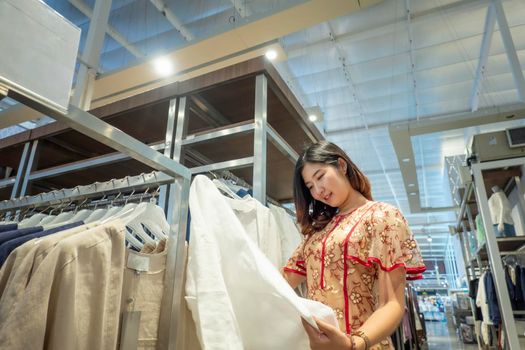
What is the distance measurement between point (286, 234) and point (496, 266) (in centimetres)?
251

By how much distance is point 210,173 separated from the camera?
6.83 ft

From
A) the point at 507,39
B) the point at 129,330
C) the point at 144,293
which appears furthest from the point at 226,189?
the point at 507,39

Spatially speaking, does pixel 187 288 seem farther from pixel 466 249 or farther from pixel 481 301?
pixel 466 249

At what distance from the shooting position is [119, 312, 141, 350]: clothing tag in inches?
37.3

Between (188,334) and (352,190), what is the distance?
800mm

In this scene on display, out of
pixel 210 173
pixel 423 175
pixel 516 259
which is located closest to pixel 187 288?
pixel 210 173

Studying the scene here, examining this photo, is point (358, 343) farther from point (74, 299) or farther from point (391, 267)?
point (74, 299)

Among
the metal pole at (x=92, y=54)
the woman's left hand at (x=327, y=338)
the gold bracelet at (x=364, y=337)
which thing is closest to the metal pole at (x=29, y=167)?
the metal pole at (x=92, y=54)

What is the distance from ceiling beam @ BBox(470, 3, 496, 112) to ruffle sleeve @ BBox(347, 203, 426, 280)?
516cm

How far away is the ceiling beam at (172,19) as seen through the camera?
4852 millimetres

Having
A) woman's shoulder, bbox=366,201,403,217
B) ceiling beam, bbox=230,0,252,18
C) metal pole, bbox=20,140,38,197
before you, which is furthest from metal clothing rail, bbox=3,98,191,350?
ceiling beam, bbox=230,0,252,18

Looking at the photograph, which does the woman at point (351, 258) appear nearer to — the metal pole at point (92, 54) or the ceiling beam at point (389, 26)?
the metal pole at point (92, 54)

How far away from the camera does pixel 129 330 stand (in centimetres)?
96

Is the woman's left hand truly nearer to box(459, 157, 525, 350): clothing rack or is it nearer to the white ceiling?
box(459, 157, 525, 350): clothing rack
